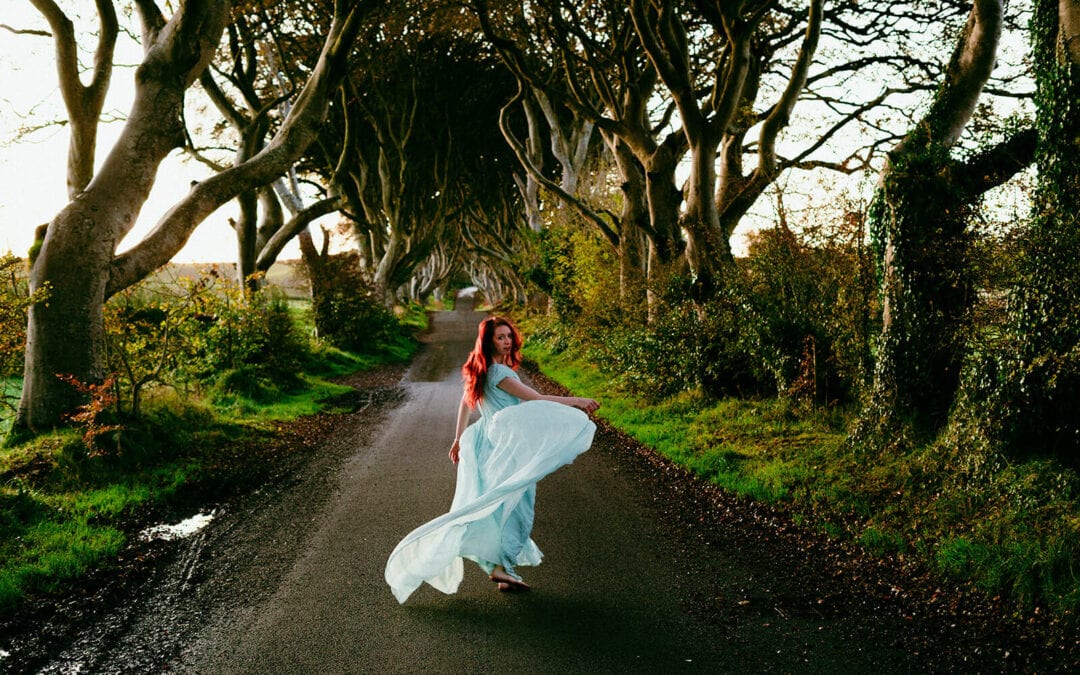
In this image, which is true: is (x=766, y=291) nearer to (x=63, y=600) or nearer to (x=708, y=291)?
(x=708, y=291)

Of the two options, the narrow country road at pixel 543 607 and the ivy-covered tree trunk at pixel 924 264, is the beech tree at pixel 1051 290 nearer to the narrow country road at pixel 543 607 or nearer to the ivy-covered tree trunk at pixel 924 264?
the ivy-covered tree trunk at pixel 924 264

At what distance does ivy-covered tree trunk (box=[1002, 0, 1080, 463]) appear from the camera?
506 centimetres

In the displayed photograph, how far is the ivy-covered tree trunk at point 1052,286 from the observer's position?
5.06m

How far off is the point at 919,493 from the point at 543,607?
11.6 ft

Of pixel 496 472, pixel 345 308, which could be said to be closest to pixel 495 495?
pixel 496 472

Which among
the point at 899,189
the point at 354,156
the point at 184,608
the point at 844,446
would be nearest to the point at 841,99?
the point at 899,189

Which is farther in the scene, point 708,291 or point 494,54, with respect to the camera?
point 494,54

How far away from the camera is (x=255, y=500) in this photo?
22.9 feet

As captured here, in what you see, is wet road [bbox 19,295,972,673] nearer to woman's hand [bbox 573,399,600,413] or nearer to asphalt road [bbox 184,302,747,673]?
asphalt road [bbox 184,302,747,673]

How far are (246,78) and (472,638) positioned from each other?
1585 centimetres

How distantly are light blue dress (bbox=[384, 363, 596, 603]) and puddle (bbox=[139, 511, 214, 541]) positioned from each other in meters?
2.64

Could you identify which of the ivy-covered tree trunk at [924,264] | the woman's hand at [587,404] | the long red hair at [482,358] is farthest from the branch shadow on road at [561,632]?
the ivy-covered tree trunk at [924,264]

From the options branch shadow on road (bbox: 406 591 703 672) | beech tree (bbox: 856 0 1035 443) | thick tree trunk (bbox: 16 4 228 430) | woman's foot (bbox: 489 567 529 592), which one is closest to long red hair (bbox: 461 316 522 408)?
woman's foot (bbox: 489 567 529 592)

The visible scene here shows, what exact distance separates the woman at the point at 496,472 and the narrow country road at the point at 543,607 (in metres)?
0.23
